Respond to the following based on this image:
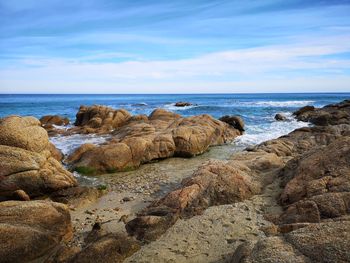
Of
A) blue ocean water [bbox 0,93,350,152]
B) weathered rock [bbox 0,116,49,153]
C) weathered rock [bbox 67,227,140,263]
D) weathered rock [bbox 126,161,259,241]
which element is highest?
weathered rock [bbox 0,116,49,153]

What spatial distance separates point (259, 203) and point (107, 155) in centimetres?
841

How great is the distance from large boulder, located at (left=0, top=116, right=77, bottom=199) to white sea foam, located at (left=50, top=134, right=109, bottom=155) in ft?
22.3

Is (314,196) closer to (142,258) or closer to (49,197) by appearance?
(142,258)

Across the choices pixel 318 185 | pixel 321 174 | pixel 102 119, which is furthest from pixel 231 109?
pixel 318 185

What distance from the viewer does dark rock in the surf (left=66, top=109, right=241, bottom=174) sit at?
15625mm

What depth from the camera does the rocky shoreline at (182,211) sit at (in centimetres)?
600

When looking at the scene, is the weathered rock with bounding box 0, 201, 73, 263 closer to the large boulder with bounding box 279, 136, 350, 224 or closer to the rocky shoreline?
the rocky shoreline

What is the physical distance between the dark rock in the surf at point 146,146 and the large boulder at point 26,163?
298cm

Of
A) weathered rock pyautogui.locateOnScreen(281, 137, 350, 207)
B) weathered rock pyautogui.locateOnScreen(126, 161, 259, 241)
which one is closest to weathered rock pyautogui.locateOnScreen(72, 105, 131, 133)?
weathered rock pyautogui.locateOnScreen(126, 161, 259, 241)

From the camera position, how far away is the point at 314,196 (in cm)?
781

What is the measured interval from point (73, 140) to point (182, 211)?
16.4 metres

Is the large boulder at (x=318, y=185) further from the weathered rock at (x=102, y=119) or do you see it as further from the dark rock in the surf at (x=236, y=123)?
the weathered rock at (x=102, y=119)

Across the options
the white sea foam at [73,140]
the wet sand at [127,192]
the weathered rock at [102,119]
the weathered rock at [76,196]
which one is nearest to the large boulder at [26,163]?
the weathered rock at [76,196]

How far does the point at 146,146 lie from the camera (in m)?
17.4
